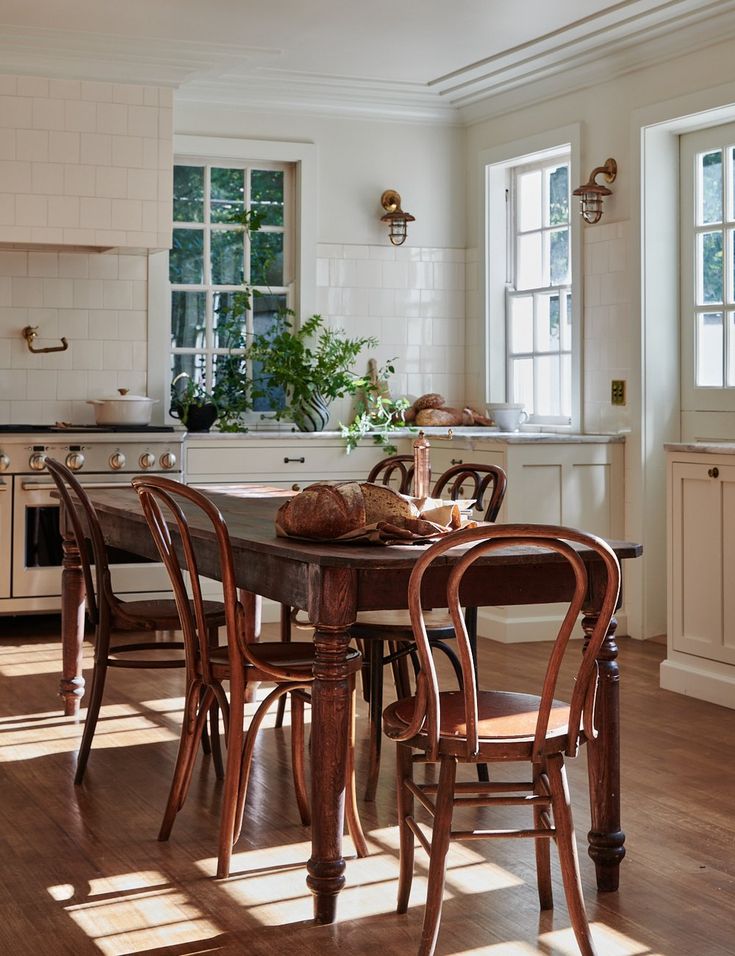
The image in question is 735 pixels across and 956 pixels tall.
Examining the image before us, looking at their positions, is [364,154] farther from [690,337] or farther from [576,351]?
[690,337]

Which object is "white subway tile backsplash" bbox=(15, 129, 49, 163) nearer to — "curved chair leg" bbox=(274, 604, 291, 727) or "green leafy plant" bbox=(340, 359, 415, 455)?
"green leafy plant" bbox=(340, 359, 415, 455)

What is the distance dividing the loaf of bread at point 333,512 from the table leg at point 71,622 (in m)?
1.69

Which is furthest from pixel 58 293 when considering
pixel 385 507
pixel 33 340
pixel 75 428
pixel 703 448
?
pixel 385 507

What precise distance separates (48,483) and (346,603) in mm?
3834

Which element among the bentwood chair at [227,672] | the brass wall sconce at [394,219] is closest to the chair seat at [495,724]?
the bentwood chair at [227,672]

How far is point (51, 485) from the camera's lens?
6.05 metres

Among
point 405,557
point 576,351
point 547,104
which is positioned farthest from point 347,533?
point 547,104

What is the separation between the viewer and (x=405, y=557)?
8.36 feet

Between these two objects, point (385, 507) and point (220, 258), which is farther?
point (220, 258)

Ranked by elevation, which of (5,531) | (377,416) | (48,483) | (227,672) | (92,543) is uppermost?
(377,416)

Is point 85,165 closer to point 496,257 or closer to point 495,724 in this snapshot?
A: point 496,257

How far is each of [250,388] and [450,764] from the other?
4730mm

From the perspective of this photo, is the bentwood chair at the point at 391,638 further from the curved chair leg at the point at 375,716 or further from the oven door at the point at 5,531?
the oven door at the point at 5,531

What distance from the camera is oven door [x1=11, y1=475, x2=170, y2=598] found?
5977 millimetres
